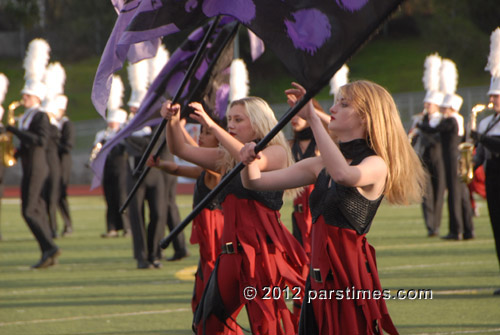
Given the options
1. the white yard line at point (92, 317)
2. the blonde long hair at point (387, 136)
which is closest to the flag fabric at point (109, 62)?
the blonde long hair at point (387, 136)

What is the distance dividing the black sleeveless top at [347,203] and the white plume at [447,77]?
1026cm

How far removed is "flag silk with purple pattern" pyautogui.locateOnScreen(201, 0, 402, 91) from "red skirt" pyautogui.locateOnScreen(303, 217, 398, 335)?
72 cm

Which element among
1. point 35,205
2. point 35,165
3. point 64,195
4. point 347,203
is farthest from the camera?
point 64,195

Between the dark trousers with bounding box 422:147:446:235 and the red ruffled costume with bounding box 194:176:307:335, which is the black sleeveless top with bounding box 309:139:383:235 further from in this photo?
the dark trousers with bounding box 422:147:446:235

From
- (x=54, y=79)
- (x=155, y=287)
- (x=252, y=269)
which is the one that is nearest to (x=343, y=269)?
(x=252, y=269)

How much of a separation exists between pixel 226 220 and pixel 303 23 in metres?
1.73

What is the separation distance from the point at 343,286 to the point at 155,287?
5176 mm

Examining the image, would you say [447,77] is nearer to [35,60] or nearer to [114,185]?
[114,185]

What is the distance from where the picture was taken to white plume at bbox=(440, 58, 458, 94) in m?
14.3

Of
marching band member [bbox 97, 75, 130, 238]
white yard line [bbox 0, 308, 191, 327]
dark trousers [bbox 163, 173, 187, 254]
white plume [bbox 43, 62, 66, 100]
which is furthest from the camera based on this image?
white plume [bbox 43, 62, 66, 100]

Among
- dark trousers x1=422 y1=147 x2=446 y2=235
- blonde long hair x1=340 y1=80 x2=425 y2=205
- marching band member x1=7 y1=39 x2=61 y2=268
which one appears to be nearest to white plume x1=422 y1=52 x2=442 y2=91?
dark trousers x1=422 y1=147 x2=446 y2=235

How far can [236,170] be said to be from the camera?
434cm

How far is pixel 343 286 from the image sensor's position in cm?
417

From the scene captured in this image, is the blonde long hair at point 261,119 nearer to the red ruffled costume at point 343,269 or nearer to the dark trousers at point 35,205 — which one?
the red ruffled costume at point 343,269
